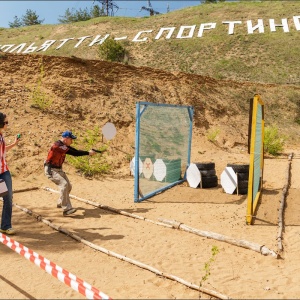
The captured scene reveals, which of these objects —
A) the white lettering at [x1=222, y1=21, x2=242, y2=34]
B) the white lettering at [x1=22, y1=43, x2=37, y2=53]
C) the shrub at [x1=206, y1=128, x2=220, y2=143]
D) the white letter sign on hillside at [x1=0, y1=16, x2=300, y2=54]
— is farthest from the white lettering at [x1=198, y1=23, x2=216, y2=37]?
the shrub at [x1=206, y1=128, x2=220, y2=143]

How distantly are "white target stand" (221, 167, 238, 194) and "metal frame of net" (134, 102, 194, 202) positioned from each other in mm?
1649

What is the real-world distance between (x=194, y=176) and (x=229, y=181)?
43.9 inches

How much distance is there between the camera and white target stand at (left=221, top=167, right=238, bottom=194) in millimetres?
9164

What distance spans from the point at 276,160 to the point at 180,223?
30.9ft

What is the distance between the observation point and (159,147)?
9609mm

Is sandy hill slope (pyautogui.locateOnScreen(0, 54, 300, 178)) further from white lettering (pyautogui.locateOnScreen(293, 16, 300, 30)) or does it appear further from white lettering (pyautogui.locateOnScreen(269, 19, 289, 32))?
white lettering (pyautogui.locateOnScreen(293, 16, 300, 30))

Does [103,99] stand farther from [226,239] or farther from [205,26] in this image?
[205,26]

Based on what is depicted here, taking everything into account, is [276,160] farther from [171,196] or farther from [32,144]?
[32,144]

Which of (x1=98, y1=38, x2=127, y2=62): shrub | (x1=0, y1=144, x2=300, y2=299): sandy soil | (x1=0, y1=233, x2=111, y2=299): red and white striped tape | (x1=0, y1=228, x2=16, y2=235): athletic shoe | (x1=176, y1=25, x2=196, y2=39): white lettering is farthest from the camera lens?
(x1=176, y1=25, x2=196, y2=39): white lettering

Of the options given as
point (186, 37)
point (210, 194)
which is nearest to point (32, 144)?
point (210, 194)

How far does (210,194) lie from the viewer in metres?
9.30

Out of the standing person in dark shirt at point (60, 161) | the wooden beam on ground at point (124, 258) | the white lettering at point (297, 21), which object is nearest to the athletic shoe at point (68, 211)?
the standing person in dark shirt at point (60, 161)

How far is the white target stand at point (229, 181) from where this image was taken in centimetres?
916

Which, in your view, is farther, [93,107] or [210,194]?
[93,107]
